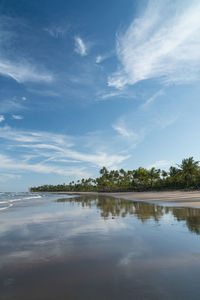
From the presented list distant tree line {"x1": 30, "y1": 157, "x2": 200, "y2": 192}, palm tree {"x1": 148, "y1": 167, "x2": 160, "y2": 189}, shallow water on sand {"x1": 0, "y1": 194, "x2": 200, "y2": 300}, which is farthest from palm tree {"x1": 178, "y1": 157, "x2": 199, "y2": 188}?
shallow water on sand {"x1": 0, "y1": 194, "x2": 200, "y2": 300}

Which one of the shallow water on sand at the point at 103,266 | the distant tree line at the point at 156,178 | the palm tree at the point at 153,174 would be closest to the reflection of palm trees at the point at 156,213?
the shallow water on sand at the point at 103,266

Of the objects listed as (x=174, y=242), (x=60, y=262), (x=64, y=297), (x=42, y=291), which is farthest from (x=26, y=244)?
(x=174, y=242)

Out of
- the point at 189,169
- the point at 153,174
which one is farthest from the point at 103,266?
the point at 153,174

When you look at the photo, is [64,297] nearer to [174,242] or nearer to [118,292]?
[118,292]

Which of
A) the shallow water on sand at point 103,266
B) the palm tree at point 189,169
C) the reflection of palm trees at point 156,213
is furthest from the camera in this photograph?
the palm tree at point 189,169

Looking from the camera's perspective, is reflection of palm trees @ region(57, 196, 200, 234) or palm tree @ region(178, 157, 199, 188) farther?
palm tree @ region(178, 157, 199, 188)

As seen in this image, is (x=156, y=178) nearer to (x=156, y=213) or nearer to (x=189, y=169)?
(x=189, y=169)

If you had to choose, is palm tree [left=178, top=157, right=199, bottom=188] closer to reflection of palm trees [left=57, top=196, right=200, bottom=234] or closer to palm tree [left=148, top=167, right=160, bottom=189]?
palm tree [left=148, top=167, right=160, bottom=189]

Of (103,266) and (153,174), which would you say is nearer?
(103,266)

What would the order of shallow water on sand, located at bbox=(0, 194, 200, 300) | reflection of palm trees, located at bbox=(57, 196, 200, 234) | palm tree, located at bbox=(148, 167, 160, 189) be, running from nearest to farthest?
shallow water on sand, located at bbox=(0, 194, 200, 300) → reflection of palm trees, located at bbox=(57, 196, 200, 234) → palm tree, located at bbox=(148, 167, 160, 189)

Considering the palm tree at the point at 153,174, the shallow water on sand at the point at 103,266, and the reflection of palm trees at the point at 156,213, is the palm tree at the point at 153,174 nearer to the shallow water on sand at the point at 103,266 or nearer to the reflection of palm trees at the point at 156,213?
the reflection of palm trees at the point at 156,213

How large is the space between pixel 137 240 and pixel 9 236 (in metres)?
5.54

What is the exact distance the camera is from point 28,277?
433 cm

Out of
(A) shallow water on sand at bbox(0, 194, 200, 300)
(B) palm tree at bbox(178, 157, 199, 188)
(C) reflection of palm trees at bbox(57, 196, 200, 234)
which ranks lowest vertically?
(A) shallow water on sand at bbox(0, 194, 200, 300)
